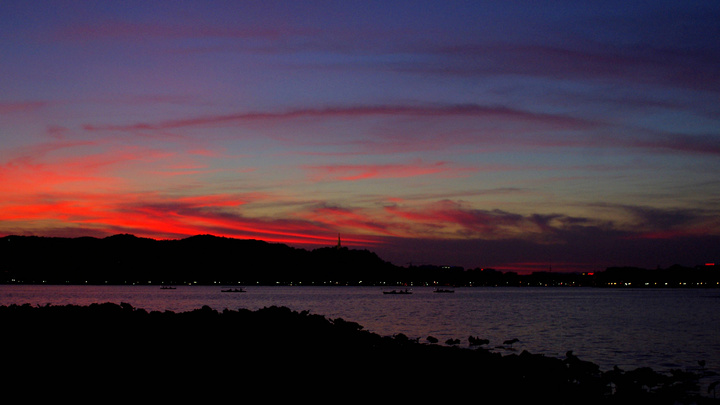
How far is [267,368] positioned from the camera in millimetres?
24422

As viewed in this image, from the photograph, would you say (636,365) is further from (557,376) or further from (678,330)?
(678,330)

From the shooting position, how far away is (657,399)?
2564cm

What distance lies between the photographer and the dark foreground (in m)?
21.4

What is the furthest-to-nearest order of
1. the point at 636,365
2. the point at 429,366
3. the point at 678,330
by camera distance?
1. the point at 678,330
2. the point at 636,365
3. the point at 429,366

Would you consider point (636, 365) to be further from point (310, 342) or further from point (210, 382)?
point (210, 382)

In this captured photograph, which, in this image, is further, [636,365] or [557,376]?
[636,365]

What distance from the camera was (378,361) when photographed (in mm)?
28938

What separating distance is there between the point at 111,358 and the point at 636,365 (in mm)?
30602

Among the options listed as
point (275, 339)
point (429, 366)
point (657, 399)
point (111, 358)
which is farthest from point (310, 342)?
point (657, 399)

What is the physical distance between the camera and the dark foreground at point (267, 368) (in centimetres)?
2139

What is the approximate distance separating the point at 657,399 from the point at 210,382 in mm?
16763

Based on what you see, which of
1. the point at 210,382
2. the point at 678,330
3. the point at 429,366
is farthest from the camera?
the point at 678,330

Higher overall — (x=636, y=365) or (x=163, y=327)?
(x=163, y=327)

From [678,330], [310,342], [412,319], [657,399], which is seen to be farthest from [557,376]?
[412,319]
